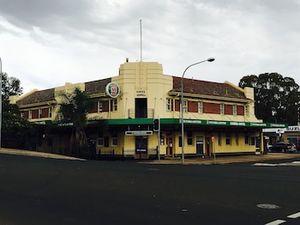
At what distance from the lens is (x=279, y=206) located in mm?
11414

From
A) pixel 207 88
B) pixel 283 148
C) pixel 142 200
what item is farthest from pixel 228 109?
pixel 142 200

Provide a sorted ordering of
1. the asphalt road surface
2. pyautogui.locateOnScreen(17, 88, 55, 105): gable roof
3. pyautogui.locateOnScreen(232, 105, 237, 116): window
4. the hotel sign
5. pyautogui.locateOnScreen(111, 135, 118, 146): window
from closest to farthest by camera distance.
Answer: the asphalt road surface < the hotel sign < pyautogui.locateOnScreen(111, 135, 118, 146): window < pyautogui.locateOnScreen(232, 105, 237, 116): window < pyautogui.locateOnScreen(17, 88, 55, 105): gable roof

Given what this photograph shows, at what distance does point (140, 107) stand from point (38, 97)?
17926 millimetres

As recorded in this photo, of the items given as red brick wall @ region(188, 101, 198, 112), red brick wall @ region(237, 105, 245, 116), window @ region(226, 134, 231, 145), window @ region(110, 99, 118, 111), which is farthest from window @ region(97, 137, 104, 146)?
red brick wall @ region(237, 105, 245, 116)

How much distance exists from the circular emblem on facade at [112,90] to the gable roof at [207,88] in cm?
552

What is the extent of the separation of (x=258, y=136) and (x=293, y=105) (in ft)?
121

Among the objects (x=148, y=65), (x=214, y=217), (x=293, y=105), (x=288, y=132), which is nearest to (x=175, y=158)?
(x=148, y=65)

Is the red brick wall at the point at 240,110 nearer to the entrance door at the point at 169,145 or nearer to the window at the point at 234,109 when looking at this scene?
the window at the point at 234,109

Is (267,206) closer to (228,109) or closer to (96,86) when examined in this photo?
(96,86)

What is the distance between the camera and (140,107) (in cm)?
4397

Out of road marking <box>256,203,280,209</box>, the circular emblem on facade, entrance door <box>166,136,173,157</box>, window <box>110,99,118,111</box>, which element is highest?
the circular emblem on facade

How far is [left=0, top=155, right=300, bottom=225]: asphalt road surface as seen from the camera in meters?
9.43

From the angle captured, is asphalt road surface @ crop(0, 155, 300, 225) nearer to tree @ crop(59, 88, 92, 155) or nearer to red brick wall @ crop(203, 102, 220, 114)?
tree @ crop(59, 88, 92, 155)

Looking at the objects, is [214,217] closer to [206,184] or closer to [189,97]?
[206,184]
